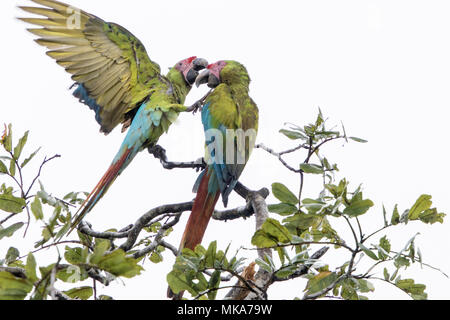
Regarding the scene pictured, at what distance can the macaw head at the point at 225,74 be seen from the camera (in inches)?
91.1

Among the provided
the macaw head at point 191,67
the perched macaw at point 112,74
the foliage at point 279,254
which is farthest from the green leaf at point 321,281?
the macaw head at point 191,67

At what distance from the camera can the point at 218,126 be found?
202 cm

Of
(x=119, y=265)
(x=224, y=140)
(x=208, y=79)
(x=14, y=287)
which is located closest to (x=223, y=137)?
(x=224, y=140)

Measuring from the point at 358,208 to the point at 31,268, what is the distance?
719mm

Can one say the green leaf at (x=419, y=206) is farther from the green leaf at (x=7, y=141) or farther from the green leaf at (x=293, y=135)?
the green leaf at (x=7, y=141)

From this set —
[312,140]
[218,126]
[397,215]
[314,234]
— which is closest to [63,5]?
[218,126]

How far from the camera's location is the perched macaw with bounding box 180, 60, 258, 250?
177cm

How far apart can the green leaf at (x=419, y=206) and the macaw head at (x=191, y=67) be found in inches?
64.2

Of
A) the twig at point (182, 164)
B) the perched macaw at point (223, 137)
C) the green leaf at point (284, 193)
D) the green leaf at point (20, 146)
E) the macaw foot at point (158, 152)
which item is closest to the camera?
the green leaf at point (284, 193)

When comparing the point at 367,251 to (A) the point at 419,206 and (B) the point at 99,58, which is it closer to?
(A) the point at 419,206
